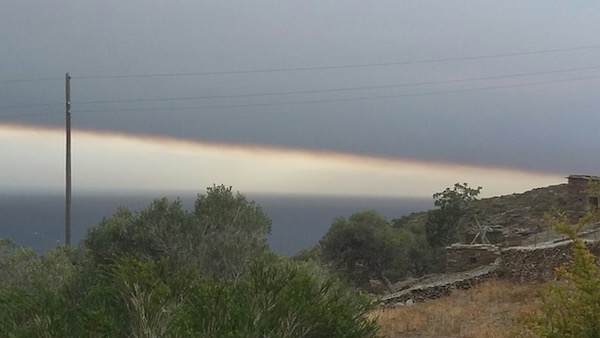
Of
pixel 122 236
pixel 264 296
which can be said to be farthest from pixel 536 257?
pixel 264 296

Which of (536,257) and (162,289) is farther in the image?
(536,257)

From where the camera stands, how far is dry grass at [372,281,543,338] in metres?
12.5

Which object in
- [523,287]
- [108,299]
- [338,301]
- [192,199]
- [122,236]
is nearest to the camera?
[108,299]

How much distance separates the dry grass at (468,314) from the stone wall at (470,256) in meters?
2.74

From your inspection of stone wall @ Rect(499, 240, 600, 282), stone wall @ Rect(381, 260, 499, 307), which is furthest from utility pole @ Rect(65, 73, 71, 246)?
stone wall @ Rect(499, 240, 600, 282)

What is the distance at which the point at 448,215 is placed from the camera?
3709 centimetres

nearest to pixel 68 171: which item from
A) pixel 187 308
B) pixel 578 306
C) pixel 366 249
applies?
pixel 187 308

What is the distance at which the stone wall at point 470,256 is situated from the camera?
2083cm

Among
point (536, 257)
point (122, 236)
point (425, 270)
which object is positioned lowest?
point (425, 270)

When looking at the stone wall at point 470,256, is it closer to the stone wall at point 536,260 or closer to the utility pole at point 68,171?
the stone wall at point 536,260

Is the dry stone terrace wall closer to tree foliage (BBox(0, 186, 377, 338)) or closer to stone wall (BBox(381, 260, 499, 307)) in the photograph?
stone wall (BBox(381, 260, 499, 307))

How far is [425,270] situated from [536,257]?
1752cm

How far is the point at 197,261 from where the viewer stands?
11680 millimetres

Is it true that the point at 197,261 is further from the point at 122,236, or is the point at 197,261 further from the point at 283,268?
the point at 283,268
